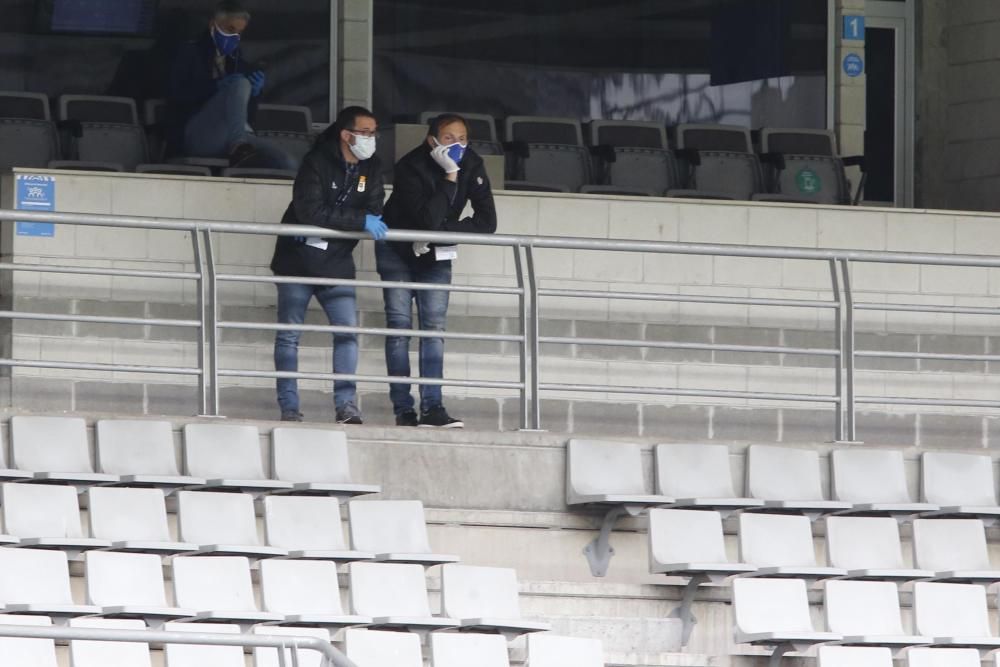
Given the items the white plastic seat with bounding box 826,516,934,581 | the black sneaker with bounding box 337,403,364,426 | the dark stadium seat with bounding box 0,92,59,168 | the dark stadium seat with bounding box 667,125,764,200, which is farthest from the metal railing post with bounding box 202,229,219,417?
the dark stadium seat with bounding box 667,125,764,200

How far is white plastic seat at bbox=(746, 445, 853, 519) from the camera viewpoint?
27.2 ft

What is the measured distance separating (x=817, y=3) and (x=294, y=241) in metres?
6.52

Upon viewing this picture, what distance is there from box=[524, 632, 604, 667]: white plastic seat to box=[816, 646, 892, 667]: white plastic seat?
87cm

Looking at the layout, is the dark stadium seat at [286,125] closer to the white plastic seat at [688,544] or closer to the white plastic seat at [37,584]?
the white plastic seat at [688,544]

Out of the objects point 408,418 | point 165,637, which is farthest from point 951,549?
point 165,637

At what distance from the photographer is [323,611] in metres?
7.12

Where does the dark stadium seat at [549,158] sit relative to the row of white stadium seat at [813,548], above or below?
above

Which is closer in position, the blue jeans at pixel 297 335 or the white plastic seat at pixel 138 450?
the white plastic seat at pixel 138 450

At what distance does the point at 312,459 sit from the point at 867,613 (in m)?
2.11

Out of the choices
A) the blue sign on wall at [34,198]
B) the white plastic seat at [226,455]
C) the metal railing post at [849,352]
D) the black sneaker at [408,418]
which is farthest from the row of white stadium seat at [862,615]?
the blue sign on wall at [34,198]

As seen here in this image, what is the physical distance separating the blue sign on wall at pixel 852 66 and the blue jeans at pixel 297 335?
6.31 meters

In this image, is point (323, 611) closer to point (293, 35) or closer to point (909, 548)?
point (909, 548)

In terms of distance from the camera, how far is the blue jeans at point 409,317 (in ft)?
28.1

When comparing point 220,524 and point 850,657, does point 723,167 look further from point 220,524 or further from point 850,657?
point 220,524
